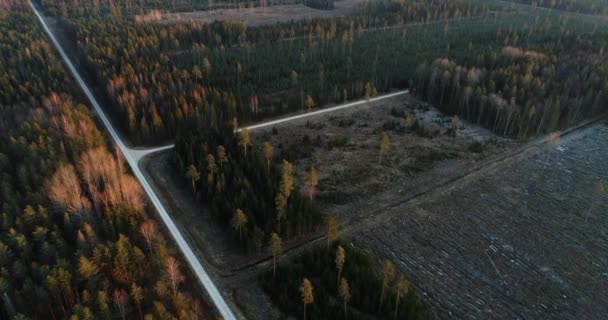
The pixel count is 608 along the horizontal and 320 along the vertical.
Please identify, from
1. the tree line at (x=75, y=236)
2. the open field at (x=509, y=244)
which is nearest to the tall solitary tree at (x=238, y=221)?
the tree line at (x=75, y=236)

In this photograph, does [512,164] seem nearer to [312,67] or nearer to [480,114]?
[480,114]

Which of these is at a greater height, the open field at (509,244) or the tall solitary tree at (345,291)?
the tall solitary tree at (345,291)

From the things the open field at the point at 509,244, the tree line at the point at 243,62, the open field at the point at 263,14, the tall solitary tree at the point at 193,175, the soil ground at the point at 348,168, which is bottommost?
the open field at the point at 509,244

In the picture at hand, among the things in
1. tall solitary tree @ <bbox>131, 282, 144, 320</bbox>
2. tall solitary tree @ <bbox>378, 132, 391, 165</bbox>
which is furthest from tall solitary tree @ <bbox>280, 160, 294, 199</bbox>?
tall solitary tree @ <bbox>131, 282, 144, 320</bbox>

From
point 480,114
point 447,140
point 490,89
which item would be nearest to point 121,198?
point 447,140

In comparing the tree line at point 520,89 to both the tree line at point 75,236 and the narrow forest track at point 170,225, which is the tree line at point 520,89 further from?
the tree line at point 75,236

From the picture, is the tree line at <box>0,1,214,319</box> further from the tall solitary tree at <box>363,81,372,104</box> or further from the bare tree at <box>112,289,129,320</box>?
the tall solitary tree at <box>363,81,372,104</box>
